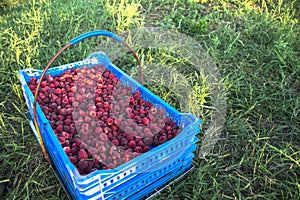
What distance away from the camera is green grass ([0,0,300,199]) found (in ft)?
4.70

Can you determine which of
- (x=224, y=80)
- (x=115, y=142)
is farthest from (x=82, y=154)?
(x=224, y=80)

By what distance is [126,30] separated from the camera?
101 inches

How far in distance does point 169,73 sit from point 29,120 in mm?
1014

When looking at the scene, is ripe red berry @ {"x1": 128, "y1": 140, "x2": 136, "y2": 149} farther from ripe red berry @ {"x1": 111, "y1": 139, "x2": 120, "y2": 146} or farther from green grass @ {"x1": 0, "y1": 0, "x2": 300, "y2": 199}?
green grass @ {"x1": 0, "y1": 0, "x2": 300, "y2": 199}

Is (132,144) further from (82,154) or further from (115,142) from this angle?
(82,154)

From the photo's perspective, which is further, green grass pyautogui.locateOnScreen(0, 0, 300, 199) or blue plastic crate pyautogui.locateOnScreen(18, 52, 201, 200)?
green grass pyautogui.locateOnScreen(0, 0, 300, 199)

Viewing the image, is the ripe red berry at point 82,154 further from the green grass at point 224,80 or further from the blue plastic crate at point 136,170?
the green grass at point 224,80

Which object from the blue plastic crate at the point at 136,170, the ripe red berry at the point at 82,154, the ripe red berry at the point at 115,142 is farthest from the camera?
the ripe red berry at the point at 115,142

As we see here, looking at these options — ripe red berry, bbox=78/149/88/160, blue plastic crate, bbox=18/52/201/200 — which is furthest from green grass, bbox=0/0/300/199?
ripe red berry, bbox=78/149/88/160

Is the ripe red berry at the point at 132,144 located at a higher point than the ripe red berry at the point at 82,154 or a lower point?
lower

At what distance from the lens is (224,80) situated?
2.06 m

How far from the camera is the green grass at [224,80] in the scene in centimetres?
143

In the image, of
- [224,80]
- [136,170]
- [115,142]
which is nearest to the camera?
[136,170]

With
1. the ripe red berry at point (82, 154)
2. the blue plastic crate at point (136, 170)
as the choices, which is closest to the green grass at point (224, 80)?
the blue plastic crate at point (136, 170)
